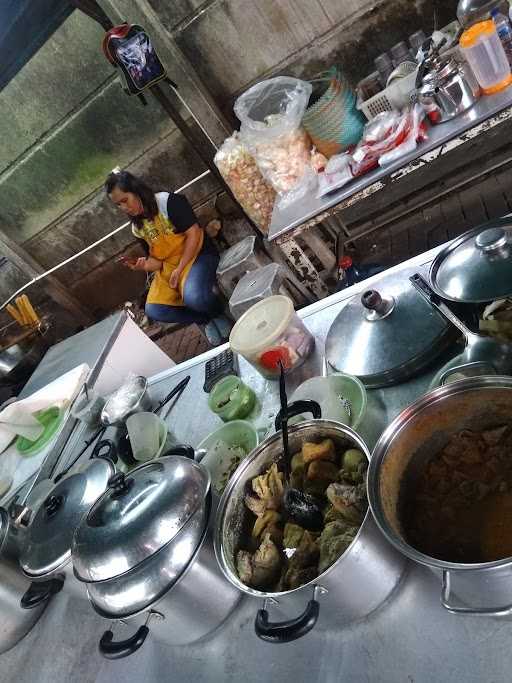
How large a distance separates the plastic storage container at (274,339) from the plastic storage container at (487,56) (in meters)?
1.93

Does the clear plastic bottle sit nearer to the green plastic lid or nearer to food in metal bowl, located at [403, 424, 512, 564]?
food in metal bowl, located at [403, 424, 512, 564]

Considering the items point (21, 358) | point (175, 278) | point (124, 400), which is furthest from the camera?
point (21, 358)

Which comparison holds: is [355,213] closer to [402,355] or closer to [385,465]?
[402,355]

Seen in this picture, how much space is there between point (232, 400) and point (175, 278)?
2585 millimetres

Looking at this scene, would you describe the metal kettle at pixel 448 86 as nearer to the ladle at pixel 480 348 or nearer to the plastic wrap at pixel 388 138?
the plastic wrap at pixel 388 138

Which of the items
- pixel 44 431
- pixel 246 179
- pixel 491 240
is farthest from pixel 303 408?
pixel 246 179

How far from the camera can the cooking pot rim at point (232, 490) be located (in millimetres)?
924

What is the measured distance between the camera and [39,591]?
147 cm

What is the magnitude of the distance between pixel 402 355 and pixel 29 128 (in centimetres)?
569

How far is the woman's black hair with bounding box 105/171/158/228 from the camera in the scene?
3648 mm

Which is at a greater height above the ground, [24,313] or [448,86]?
[24,313]

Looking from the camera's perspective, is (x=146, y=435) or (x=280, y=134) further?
(x=280, y=134)

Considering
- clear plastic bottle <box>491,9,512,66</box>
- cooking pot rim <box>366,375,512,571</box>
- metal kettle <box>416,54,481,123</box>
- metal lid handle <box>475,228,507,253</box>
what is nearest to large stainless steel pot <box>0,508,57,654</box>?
cooking pot rim <box>366,375,512,571</box>

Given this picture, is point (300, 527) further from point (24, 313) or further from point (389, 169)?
point (24, 313)
